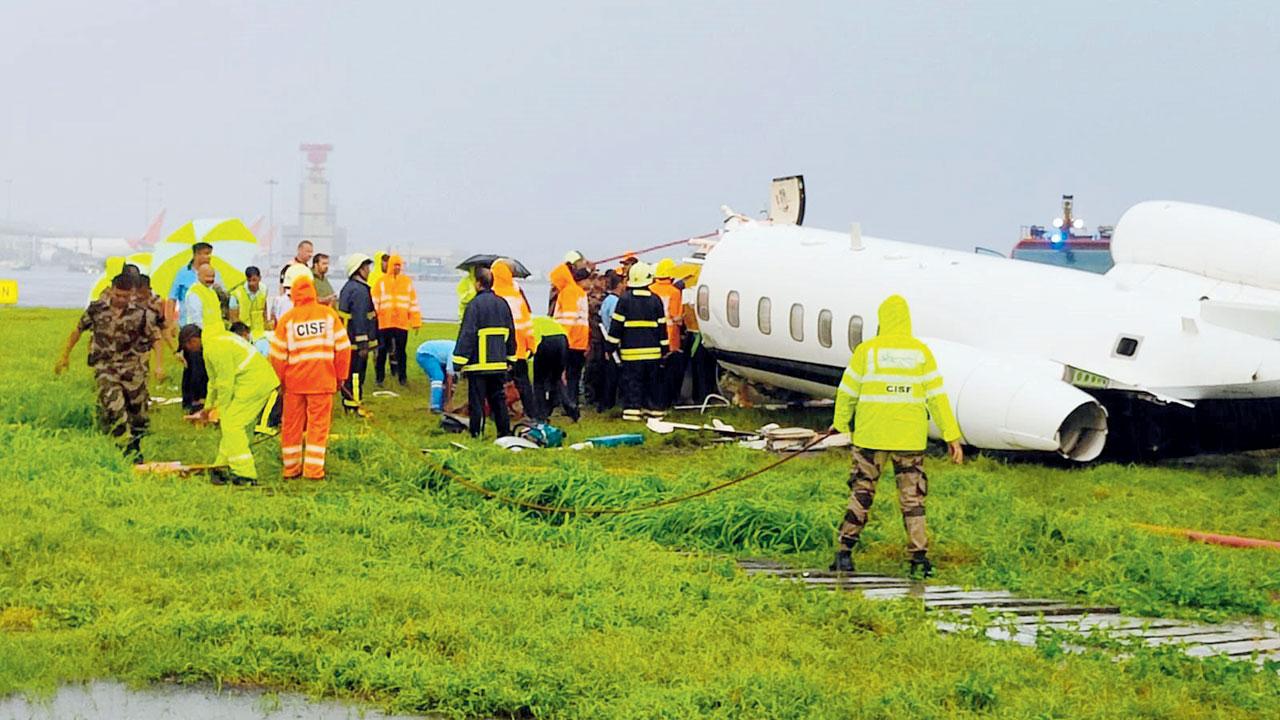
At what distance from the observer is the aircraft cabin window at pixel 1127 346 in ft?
57.2

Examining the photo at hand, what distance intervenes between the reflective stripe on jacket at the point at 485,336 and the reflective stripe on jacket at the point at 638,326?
3.40 m

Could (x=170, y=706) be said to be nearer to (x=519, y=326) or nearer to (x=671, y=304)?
(x=519, y=326)

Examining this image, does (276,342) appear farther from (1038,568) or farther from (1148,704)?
(1148,704)

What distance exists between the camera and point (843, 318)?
20266mm

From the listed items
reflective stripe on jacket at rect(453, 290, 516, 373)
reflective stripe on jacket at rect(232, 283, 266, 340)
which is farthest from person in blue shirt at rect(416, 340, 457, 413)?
reflective stripe on jacket at rect(232, 283, 266, 340)

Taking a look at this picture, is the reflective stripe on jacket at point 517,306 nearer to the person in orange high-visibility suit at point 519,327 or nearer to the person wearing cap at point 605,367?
the person in orange high-visibility suit at point 519,327

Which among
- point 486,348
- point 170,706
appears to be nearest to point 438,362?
point 486,348

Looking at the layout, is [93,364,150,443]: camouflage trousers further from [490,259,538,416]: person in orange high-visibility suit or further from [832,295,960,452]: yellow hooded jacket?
[832,295,960,452]: yellow hooded jacket

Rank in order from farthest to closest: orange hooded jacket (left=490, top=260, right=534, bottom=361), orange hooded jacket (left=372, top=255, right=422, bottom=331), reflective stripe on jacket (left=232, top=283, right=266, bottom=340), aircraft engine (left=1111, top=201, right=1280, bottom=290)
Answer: orange hooded jacket (left=372, top=255, right=422, bottom=331) < reflective stripe on jacket (left=232, top=283, right=266, bottom=340) < orange hooded jacket (left=490, top=260, right=534, bottom=361) < aircraft engine (left=1111, top=201, right=1280, bottom=290)

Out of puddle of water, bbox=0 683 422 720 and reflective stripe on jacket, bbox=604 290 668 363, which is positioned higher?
reflective stripe on jacket, bbox=604 290 668 363

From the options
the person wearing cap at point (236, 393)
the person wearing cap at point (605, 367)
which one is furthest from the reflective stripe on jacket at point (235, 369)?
the person wearing cap at point (605, 367)

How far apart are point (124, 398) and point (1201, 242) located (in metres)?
11.6

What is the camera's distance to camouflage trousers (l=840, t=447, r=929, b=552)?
11742 mm

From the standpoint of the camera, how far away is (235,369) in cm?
1543
